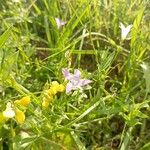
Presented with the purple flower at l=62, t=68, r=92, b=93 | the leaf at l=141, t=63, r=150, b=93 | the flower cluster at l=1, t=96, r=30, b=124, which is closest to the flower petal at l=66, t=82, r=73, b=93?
the purple flower at l=62, t=68, r=92, b=93

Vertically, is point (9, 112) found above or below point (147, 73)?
below

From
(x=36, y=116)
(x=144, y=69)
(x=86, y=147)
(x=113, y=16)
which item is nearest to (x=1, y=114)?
(x=36, y=116)

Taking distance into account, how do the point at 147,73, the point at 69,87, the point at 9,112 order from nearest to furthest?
the point at 9,112 < the point at 69,87 < the point at 147,73

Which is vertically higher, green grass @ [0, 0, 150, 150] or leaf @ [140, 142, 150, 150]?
green grass @ [0, 0, 150, 150]

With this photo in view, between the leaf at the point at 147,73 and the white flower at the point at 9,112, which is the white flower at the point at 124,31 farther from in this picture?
the white flower at the point at 9,112

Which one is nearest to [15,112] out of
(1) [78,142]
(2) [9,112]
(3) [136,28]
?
(2) [9,112]

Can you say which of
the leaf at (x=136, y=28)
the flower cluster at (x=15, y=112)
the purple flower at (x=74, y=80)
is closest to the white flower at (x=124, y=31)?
the leaf at (x=136, y=28)

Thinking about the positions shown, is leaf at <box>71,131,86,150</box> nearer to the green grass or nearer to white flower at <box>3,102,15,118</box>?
the green grass

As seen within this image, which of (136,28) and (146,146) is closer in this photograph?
(146,146)

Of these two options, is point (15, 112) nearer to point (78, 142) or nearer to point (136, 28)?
point (78, 142)
